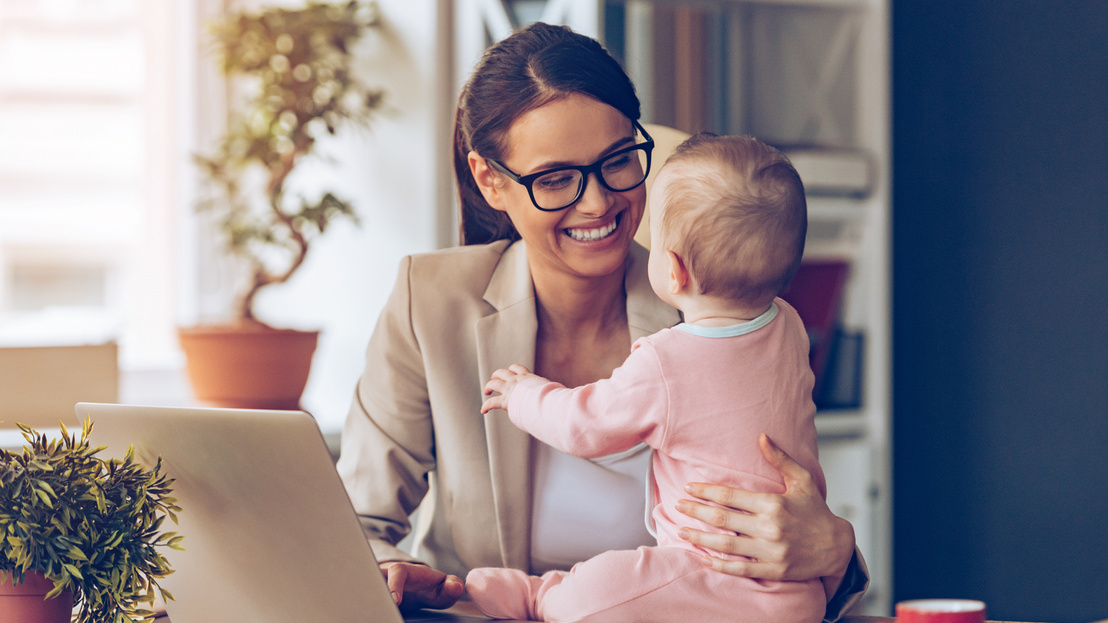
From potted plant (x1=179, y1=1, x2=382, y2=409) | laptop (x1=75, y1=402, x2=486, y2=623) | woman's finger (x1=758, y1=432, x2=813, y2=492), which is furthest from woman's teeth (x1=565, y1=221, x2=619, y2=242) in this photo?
potted plant (x1=179, y1=1, x2=382, y2=409)

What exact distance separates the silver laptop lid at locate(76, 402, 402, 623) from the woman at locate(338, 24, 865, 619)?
25cm

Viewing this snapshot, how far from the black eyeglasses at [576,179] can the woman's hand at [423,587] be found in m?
0.44

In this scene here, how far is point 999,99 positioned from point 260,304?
2091mm

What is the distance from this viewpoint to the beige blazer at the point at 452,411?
126 cm

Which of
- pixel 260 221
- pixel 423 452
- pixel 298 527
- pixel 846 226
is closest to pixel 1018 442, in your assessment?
pixel 846 226

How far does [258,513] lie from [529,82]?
24.4 inches

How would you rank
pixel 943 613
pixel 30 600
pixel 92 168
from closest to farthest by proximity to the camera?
pixel 943 613 → pixel 30 600 → pixel 92 168

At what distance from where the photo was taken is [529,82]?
116 centimetres

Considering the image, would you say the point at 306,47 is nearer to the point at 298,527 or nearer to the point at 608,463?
the point at 608,463

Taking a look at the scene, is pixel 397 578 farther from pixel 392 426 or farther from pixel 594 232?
pixel 594 232

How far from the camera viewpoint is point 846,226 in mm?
2275

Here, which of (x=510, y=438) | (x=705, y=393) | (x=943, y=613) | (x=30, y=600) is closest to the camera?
(x=943, y=613)

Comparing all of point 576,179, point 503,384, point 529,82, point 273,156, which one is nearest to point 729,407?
point 503,384

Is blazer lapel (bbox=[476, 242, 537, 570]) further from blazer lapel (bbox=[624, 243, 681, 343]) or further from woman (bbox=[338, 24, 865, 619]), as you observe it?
blazer lapel (bbox=[624, 243, 681, 343])
